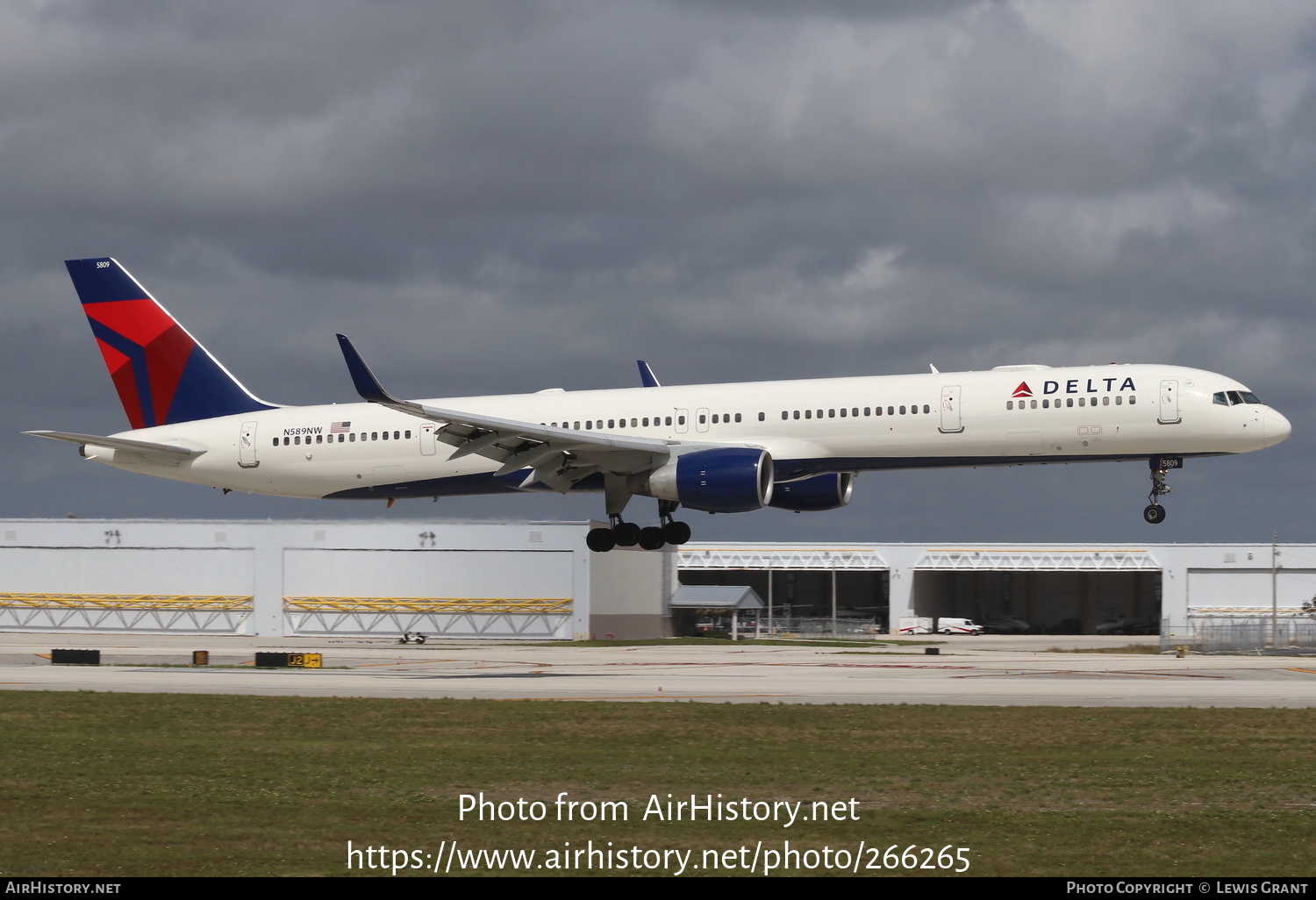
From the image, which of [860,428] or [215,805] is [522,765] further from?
[860,428]

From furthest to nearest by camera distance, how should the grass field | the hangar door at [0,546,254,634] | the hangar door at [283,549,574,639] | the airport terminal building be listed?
the hangar door at [0,546,254,634] < the airport terminal building < the hangar door at [283,549,574,639] < the grass field

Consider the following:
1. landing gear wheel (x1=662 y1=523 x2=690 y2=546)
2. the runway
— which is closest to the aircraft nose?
the runway

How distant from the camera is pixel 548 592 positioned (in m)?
89.9

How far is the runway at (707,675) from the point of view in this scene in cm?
4094

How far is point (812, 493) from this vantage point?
48406mm

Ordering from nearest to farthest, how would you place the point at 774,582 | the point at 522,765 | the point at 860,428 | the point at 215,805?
the point at 215,805 → the point at 522,765 → the point at 860,428 → the point at 774,582

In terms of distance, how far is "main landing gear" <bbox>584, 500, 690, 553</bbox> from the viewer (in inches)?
1943

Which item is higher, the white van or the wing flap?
the wing flap

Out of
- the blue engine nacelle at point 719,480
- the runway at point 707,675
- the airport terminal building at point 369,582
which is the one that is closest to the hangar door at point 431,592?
the airport terminal building at point 369,582

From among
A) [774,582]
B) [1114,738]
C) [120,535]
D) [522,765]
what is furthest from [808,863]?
[774,582]

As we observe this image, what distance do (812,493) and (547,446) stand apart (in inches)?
372

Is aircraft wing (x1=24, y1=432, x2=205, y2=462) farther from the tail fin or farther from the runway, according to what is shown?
the runway

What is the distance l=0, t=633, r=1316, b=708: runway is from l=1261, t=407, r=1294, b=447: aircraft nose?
7.31 metres

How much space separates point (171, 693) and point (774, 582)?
A: 100388mm
